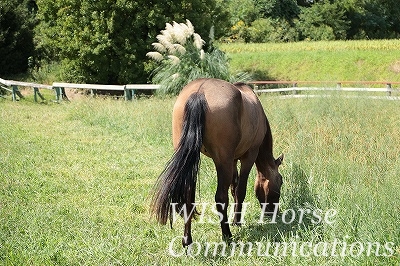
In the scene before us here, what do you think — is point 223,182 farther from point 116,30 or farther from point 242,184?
point 116,30

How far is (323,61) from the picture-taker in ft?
92.3

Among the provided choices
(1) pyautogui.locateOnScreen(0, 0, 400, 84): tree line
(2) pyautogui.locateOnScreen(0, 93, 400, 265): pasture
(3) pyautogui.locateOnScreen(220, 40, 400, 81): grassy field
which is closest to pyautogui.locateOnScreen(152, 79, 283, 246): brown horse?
(2) pyautogui.locateOnScreen(0, 93, 400, 265): pasture

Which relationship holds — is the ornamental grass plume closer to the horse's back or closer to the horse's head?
the horse's head

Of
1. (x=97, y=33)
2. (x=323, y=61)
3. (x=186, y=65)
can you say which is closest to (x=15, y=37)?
(x=97, y=33)

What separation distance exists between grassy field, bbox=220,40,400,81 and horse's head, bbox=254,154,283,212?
21.1 metres

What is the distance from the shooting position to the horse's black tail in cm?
424

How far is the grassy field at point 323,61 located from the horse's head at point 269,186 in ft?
69.4

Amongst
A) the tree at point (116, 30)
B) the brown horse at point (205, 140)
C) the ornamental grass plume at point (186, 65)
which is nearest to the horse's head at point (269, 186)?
the brown horse at point (205, 140)

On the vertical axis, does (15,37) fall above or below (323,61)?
above

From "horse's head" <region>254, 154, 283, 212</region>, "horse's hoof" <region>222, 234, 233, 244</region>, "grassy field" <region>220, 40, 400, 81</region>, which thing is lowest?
"grassy field" <region>220, 40, 400, 81</region>

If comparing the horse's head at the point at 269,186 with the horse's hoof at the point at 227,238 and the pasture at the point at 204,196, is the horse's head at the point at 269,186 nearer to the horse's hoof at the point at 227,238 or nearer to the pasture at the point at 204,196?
the pasture at the point at 204,196

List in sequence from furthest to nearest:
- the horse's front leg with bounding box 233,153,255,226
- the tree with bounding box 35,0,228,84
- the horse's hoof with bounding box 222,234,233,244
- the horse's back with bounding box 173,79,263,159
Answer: the tree with bounding box 35,0,228,84 → the horse's front leg with bounding box 233,153,255,226 → the horse's hoof with bounding box 222,234,233,244 → the horse's back with bounding box 173,79,263,159

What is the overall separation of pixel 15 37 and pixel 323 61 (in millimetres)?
17532

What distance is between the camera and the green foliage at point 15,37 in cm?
2756
